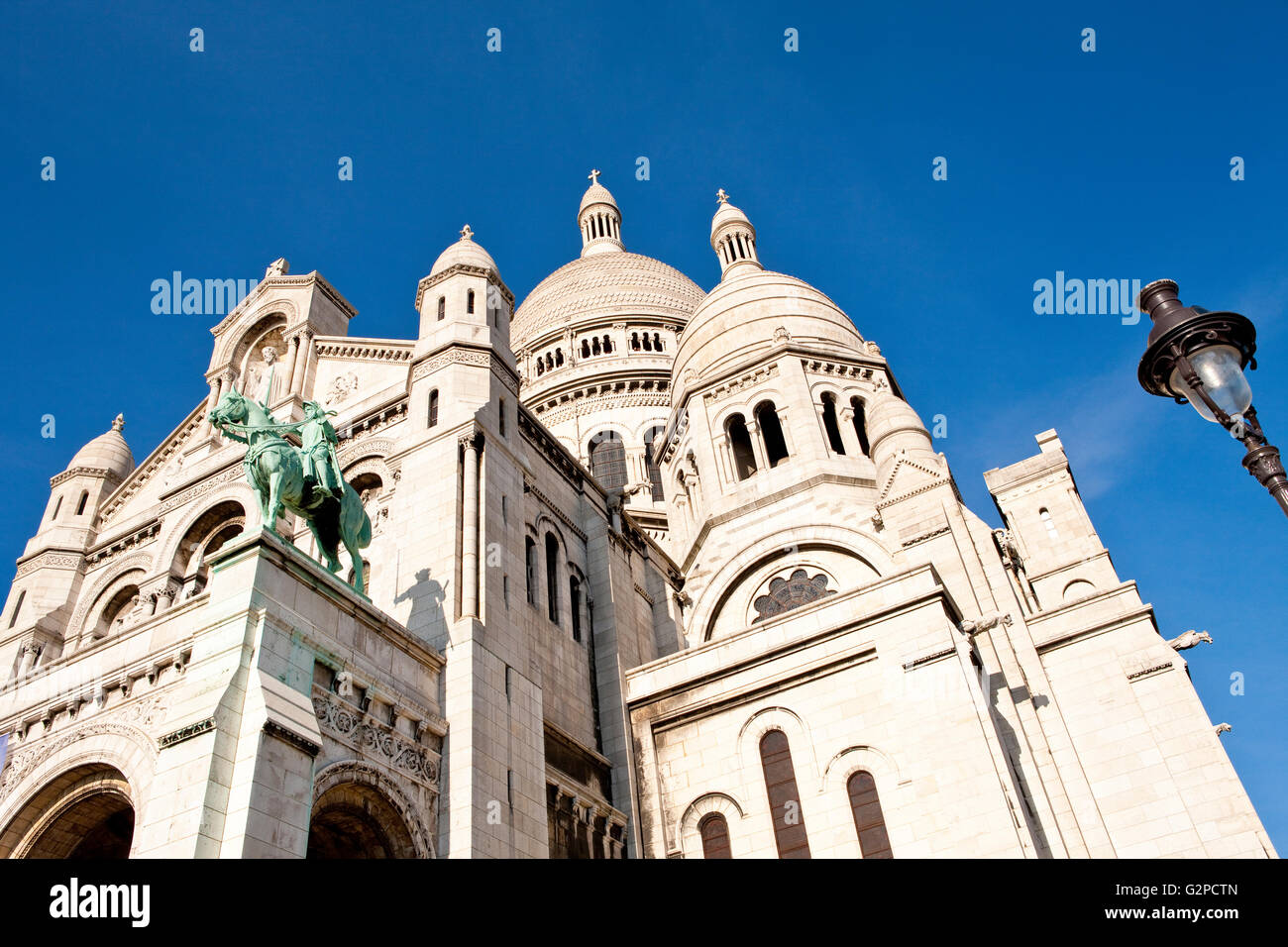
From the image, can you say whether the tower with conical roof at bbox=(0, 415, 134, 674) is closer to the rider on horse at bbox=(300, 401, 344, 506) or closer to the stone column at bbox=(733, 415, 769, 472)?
the rider on horse at bbox=(300, 401, 344, 506)

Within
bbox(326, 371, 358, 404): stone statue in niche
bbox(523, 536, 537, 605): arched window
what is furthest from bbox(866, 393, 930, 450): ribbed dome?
bbox(326, 371, 358, 404): stone statue in niche

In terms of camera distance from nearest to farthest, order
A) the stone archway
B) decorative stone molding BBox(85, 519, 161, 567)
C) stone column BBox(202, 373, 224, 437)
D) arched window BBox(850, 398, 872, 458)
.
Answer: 1. the stone archway
2. decorative stone molding BBox(85, 519, 161, 567)
3. stone column BBox(202, 373, 224, 437)
4. arched window BBox(850, 398, 872, 458)

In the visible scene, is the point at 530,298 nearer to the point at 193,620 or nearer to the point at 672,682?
the point at 672,682

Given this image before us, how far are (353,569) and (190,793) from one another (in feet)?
19.7

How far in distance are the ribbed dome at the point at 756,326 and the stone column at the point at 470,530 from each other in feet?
51.5

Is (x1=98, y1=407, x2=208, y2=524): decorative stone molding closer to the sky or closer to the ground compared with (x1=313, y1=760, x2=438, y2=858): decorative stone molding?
closer to the sky

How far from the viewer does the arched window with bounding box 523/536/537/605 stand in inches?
942

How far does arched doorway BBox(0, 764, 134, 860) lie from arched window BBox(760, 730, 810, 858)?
12.2 metres

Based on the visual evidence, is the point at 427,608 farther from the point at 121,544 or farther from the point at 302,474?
the point at 121,544

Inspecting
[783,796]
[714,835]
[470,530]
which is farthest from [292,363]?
[783,796]

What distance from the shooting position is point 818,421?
112 ft

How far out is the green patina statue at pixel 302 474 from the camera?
1830cm

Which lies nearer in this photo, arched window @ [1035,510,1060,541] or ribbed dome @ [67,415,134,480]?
arched window @ [1035,510,1060,541]
